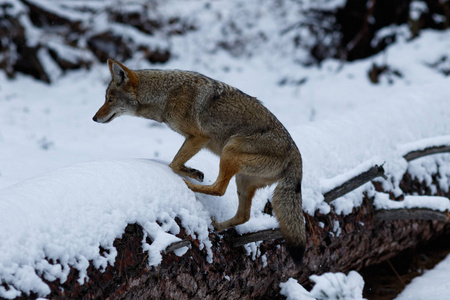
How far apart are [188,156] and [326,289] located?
59.0 inches

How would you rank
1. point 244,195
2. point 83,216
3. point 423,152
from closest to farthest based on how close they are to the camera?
1. point 83,216
2. point 244,195
3. point 423,152

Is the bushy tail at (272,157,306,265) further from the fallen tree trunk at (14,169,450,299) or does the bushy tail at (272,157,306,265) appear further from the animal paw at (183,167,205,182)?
the animal paw at (183,167,205,182)

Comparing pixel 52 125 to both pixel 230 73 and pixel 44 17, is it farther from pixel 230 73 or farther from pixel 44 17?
pixel 230 73

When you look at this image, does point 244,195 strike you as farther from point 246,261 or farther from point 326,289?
point 326,289

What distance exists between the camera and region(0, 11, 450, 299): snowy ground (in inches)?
109

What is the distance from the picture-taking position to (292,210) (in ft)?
11.8

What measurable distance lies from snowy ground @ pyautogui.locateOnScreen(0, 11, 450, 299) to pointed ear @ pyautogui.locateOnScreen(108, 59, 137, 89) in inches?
30.7

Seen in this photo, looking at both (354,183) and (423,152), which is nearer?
(354,183)

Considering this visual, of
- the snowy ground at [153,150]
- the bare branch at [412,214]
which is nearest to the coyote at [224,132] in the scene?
the snowy ground at [153,150]

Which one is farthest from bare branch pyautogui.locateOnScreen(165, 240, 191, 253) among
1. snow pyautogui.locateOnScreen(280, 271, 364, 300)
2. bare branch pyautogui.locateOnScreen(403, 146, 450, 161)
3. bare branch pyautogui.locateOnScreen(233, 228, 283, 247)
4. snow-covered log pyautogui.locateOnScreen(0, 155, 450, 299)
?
bare branch pyautogui.locateOnScreen(403, 146, 450, 161)

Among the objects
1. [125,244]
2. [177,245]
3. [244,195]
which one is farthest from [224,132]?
[125,244]

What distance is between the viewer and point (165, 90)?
4246 mm

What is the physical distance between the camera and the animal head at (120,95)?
4.30m

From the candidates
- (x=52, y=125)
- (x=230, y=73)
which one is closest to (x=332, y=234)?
(x=52, y=125)
